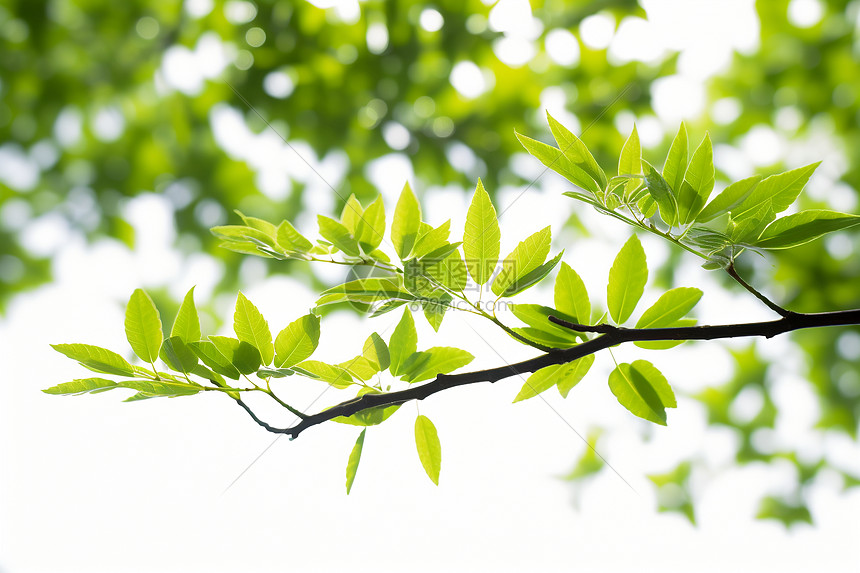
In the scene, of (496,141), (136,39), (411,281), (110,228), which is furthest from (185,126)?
(411,281)

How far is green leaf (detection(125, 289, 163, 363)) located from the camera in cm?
37

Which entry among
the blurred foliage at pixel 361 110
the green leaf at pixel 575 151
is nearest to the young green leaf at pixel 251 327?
the green leaf at pixel 575 151

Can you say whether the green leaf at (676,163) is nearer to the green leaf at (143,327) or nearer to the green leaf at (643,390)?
the green leaf at (643,390)

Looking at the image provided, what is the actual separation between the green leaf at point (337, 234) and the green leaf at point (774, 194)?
0.84 ft

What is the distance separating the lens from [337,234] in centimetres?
38

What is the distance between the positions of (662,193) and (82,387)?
0.39 m

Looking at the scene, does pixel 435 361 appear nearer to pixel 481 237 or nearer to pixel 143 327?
pixel 481 237

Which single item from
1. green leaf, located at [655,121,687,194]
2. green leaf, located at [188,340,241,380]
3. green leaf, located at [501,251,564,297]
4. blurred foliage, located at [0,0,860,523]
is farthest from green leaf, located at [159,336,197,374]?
blurred foliage, located at [0,0,860,523]

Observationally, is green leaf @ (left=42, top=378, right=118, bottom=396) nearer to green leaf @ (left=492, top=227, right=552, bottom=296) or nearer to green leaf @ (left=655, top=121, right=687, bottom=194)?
green leaf @ (left=492, top=227, right=552, bottom=296)

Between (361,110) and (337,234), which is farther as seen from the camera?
(361,110)

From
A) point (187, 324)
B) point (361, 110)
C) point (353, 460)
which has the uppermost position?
point (361, 110)

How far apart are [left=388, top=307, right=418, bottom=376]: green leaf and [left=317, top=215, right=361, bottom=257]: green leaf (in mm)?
62

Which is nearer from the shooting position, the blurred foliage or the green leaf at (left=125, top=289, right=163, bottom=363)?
the green leaf at (left=125, top=289, right=163, bottom=363)

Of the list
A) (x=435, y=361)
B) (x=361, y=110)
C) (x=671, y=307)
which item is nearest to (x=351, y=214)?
(x=435, y=361)
